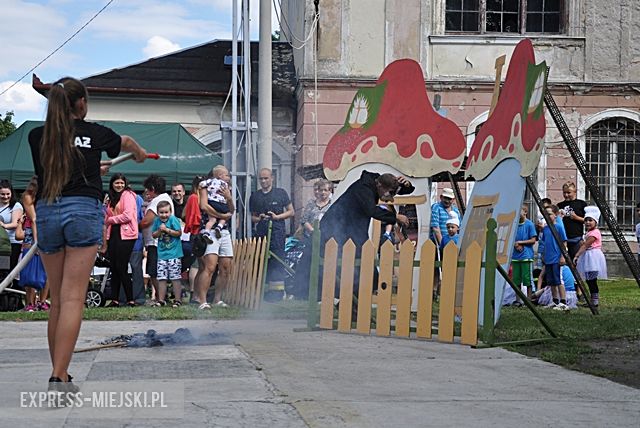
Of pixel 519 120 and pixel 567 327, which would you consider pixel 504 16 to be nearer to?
pixel 519 120

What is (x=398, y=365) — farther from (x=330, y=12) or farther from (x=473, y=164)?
(x=330, y=12)

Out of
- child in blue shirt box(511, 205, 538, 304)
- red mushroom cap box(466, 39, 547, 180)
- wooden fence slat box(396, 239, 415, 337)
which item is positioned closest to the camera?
wooden fence slat box(396, 239, 415, 337)

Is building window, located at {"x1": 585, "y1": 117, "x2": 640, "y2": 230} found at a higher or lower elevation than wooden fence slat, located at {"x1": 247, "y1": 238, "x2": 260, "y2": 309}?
higher

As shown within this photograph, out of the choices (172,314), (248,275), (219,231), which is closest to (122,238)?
(219,231)

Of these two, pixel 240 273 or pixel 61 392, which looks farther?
pixel 240 273

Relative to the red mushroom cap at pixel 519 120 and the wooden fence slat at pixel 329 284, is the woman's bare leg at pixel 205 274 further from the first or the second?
the red mushroom cap at pixel 519 120

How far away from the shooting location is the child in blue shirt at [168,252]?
524 inches

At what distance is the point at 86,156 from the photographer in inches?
225

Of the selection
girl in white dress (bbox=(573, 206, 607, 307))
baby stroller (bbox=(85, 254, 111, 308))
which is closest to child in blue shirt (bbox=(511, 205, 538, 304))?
girl in white dress (bbox=(573, 206, 607, 307))

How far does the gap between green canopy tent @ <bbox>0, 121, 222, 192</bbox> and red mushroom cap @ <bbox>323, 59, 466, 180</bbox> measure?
6318mm

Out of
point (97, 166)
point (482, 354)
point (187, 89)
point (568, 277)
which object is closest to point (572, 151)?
point (568, 277)

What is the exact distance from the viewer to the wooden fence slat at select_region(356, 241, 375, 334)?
962 centimetres

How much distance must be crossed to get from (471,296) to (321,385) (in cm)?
284

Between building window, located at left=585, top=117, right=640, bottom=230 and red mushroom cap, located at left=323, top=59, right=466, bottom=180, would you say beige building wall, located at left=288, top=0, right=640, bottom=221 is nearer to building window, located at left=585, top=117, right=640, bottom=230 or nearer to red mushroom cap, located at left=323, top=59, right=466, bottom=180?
building window, located at left=585, top=117, right=640, bottom=230
